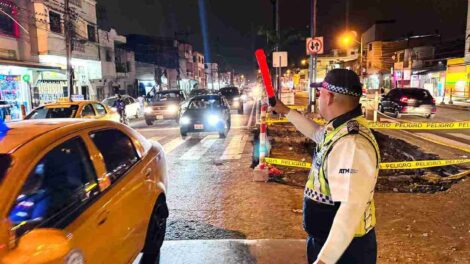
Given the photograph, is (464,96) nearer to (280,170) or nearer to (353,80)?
(280,170)

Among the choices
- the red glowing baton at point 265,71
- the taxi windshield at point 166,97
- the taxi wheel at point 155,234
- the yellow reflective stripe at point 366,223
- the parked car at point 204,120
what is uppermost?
the red glowing baton at point 265,71

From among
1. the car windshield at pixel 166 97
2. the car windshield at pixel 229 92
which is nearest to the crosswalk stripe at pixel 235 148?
the car windshield at pixel 166 97

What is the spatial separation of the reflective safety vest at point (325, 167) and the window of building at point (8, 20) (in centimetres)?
2444

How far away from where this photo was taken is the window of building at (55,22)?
26.8 m

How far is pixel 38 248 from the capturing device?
199 centimetres

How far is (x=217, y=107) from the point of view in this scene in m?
14.7

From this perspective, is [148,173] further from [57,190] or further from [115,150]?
[57,190]

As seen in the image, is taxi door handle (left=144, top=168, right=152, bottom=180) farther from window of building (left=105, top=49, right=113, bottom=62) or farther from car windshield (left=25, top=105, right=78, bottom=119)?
window of building (left=105, top=49, right=113, bottom=62)

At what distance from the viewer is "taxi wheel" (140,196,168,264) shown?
404 centimetres

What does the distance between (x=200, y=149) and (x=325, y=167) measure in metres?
10.0

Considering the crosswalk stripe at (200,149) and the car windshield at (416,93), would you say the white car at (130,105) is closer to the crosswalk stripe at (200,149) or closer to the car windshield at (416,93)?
the crosswalk stripe at (200,149)

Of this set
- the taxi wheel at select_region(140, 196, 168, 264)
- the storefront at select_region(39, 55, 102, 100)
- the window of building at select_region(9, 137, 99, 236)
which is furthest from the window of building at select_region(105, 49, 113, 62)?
the window of building at select_region(9, 137, 99, 236)

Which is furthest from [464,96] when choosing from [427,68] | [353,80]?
[353,80]

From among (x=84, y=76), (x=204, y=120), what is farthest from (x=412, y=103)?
(x=84, y=76)
